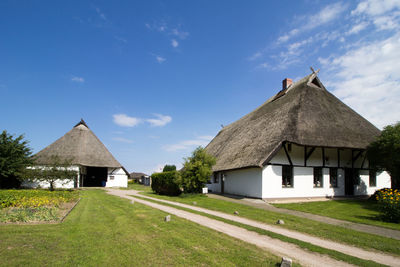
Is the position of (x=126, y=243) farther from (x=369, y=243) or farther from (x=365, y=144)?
(x=365, y=144)

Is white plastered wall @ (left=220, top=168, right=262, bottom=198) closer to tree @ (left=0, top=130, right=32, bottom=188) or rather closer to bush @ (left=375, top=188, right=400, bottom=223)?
bush @ (left=375, top=188, right=400, bottom=223)

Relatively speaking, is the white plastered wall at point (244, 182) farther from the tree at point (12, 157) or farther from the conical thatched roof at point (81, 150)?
the conical thatched roof at point (81, 150)

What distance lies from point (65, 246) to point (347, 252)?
23.8ft

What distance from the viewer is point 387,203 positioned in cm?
1105

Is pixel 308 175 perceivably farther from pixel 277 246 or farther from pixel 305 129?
pixel 277 246

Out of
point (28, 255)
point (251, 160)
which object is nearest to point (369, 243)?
point (28, 255)

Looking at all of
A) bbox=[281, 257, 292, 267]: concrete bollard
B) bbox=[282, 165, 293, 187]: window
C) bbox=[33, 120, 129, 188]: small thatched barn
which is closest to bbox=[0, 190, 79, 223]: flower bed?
bbox=[281, 257, 292, 267]: concrete bollard

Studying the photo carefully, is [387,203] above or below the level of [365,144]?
below

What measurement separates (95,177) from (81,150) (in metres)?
6.38

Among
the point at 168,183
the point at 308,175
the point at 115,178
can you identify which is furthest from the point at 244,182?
the point at 115,178

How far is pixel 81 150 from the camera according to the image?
1464 inches

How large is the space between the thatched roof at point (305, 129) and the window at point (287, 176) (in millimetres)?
2454

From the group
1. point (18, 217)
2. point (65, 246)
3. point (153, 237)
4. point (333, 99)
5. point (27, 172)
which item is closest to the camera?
point (65, 246)

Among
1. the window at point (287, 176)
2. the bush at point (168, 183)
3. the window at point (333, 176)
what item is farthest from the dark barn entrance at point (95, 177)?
the window at point (333, 176)
